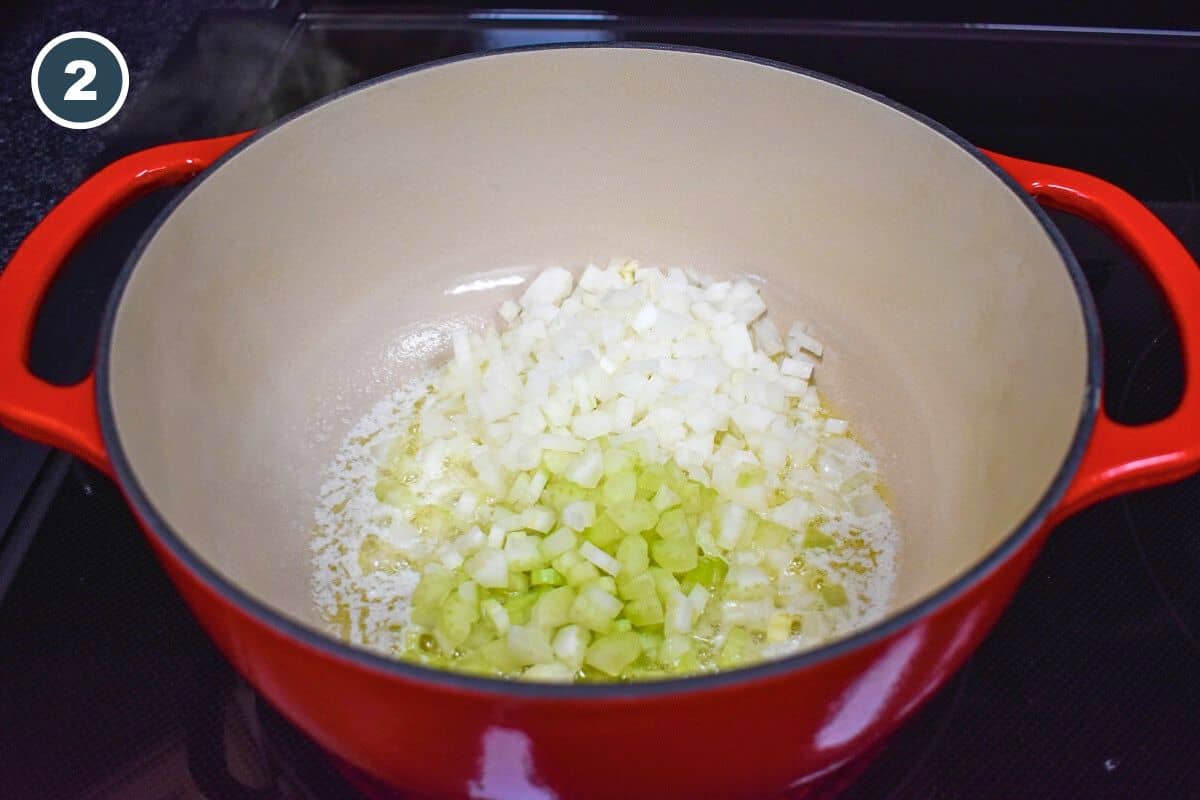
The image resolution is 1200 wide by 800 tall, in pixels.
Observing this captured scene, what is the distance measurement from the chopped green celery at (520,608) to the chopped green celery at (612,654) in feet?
→ 0.22

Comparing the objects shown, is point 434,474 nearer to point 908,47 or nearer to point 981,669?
point 981,669

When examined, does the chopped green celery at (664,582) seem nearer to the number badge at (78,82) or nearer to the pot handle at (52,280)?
the pot handle at (52,280)

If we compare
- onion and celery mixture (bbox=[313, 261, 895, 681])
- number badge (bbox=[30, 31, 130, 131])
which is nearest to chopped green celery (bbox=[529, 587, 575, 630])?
onion and celery mixture (bbox=[313, 261, 895, 681])

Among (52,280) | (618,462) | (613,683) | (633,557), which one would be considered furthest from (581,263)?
(613,683)

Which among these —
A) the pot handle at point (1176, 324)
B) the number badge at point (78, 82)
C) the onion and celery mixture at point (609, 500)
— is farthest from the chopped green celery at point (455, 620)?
the number badge at point (78, 82)

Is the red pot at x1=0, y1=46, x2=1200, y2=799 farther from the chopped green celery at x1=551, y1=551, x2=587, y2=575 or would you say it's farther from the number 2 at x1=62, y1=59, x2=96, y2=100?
the number 2 at x1=62, y1=59, x2=96, y2=100

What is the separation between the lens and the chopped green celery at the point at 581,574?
0.77 meters

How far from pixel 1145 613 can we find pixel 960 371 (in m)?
0.24

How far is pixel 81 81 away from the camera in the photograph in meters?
1.25

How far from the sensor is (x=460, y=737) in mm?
493

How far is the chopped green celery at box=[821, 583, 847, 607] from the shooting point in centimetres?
78

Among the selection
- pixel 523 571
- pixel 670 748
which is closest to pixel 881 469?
pixel 523 571

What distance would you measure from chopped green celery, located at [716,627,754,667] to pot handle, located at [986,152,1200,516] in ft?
0.85

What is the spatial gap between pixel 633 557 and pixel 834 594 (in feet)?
0.54
